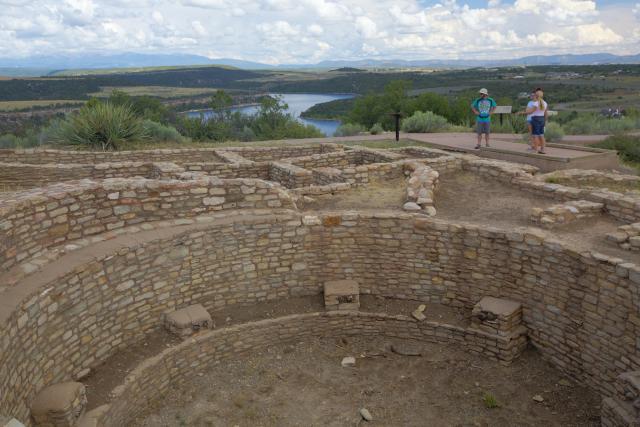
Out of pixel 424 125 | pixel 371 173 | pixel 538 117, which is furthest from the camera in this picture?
pixel 424 125

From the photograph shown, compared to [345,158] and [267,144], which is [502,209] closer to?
[345,158]

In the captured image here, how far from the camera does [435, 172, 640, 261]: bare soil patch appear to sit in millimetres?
6703

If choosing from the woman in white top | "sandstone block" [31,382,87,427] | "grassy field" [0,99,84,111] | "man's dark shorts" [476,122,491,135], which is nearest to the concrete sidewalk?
the woman in white top

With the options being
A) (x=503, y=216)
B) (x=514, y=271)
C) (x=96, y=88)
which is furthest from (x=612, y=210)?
(x=96, y=88)

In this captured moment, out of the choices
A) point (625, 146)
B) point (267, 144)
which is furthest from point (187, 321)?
point (625, 146)

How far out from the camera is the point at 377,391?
6.23 meters

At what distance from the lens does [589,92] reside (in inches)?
2202

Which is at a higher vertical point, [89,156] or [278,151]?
[89,156]

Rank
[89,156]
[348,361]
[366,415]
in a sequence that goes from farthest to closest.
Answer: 1. [89,156]
2. [348,361]
3. [366,415]

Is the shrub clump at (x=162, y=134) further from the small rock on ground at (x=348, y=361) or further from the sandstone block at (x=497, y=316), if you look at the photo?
the sandstone block at (x=497, y=316)

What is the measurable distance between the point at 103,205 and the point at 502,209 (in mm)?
6084

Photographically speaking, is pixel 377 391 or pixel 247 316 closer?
pixel 377 391

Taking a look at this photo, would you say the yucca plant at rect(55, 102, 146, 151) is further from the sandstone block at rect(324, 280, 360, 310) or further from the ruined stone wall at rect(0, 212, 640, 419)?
the sandstone block at rect(324, 280, 360, 310)

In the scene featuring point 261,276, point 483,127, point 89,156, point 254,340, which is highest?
point 483,127
